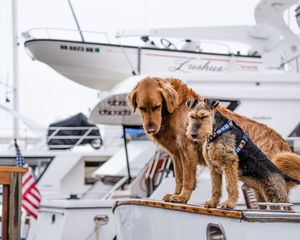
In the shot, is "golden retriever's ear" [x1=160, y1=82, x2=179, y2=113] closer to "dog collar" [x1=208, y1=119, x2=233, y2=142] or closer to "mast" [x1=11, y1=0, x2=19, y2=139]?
"dog collar" [x1=208, y1=119, x2=233, y2=142]

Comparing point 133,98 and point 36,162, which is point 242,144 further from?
point 36,162

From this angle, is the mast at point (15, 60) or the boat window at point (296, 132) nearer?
the boat window at point (296, 132)

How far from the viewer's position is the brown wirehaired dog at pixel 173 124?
5.01 m

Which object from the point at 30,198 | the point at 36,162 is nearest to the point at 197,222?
the point at 30,198

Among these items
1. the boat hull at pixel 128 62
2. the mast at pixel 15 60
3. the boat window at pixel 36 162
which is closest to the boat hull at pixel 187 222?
the boat hull at pixel 128 62

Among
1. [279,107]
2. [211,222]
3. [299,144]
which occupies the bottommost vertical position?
[211,222]

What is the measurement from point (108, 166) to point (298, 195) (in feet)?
30.8

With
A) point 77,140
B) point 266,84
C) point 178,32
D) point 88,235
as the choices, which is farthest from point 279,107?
point 77,140

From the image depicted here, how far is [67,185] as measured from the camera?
20672 millimetres

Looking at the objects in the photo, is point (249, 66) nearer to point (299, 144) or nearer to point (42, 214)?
point (42, 214)

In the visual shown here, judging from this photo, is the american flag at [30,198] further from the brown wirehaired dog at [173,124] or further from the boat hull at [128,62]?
the brown wirehaired dog at [173,124]

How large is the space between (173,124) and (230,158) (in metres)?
0.72

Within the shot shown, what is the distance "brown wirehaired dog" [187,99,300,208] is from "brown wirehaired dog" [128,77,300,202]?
30cm

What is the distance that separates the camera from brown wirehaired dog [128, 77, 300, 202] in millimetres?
5012
